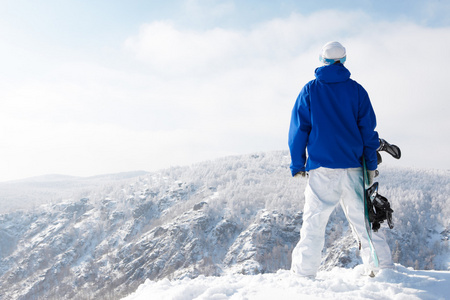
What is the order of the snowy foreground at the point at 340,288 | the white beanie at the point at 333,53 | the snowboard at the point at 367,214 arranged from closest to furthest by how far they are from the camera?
the snowy foreground at the point at 340,288
the snowboard at the point at 367,214
the white beanie at the point at 333,53

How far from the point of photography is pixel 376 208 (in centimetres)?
484

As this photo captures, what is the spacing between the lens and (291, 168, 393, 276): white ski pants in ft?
15.0

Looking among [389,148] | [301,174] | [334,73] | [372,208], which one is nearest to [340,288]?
[372,208]

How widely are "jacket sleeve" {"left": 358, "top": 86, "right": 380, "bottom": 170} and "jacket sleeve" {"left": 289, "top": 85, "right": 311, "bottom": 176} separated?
739 millimetres

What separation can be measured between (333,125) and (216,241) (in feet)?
501

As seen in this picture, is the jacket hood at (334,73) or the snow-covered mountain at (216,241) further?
the snow-covered mountain at (216,241)

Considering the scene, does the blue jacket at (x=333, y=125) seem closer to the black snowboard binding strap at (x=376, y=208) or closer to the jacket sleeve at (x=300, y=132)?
the jacket sleeve at (x=300, y=132)

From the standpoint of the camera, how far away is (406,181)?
544ft

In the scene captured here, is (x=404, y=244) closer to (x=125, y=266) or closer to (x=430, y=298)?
(x=125, y=266)

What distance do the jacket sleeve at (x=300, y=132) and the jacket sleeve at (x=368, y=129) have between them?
2.43 feet

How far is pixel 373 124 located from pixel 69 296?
16958 cm

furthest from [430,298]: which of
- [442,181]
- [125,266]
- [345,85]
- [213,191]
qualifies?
[442,181]

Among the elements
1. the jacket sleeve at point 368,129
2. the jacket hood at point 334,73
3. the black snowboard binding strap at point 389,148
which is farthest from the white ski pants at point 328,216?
the jacket hood at point 334,73

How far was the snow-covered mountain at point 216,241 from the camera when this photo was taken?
13175 centimetres
